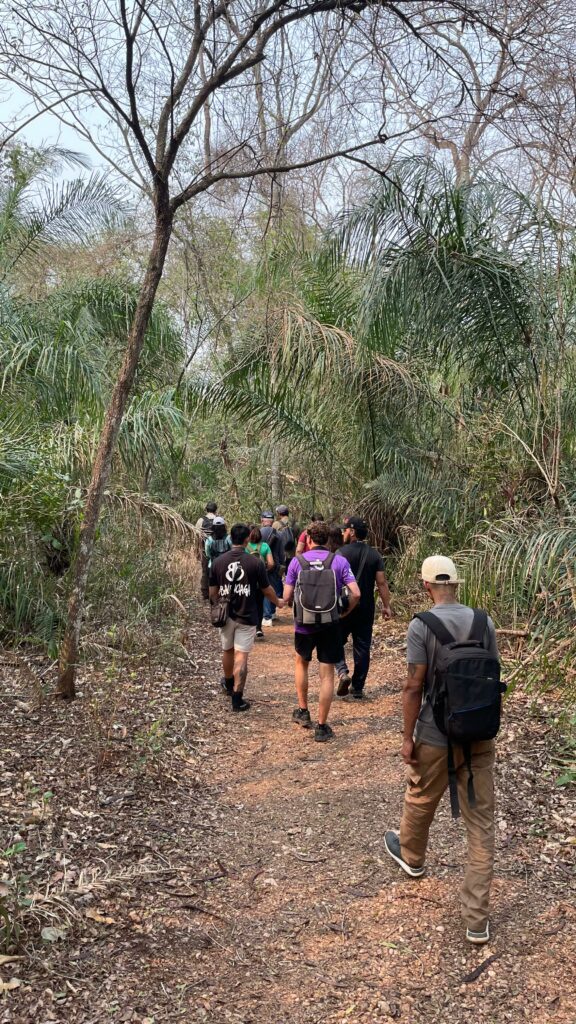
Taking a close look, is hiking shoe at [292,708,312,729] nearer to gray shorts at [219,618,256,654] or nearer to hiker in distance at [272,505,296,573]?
gray shorts at [219,618,256,654]

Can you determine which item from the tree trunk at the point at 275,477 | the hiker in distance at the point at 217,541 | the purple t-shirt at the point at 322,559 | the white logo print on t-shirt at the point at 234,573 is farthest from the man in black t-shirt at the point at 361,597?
the tree trunk at the point at 275,477

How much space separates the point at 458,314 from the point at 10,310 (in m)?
4.65

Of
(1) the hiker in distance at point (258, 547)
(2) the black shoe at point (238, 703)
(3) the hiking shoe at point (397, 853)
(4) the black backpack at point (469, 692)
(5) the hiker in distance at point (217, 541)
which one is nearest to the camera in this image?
(4) the black backpack at point (469, 692)

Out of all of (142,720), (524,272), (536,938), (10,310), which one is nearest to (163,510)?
(142,720)

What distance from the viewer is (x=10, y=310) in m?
7.63

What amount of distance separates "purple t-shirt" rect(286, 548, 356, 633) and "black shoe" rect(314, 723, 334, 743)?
80cm

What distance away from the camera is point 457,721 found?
307cm

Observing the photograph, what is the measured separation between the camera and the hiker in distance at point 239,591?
19.9 feet

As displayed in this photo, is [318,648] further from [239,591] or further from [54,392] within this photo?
[54,392]

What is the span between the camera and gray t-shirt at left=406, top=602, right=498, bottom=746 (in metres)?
3.25

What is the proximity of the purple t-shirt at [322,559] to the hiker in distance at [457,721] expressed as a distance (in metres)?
2.13

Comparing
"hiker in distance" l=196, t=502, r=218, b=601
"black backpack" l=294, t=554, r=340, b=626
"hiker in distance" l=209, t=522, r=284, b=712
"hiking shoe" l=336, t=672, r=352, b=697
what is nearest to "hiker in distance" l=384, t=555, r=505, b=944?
"black backpack" l=294, t=554, r=340, b=626

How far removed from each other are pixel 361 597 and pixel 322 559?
1252mm

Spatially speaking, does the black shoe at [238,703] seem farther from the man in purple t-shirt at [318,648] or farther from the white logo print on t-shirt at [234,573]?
the white logo print on t-shirt at [234,573]
